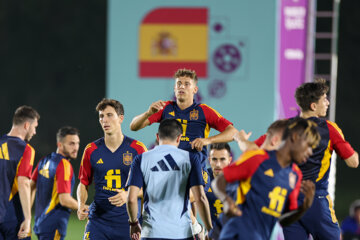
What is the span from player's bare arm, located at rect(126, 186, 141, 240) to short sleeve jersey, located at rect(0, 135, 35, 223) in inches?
57.7

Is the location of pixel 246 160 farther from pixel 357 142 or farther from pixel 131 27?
pixel 357 142

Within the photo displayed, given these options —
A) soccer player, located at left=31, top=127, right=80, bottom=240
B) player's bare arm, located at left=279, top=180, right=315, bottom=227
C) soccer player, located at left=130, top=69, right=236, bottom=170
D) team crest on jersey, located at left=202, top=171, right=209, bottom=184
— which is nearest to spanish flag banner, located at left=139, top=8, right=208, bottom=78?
soccer player, located at left=31, top=127, right=80, bottom=240

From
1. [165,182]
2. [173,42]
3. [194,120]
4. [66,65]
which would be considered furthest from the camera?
[66,65]

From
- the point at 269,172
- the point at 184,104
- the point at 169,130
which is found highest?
the point at 184,104

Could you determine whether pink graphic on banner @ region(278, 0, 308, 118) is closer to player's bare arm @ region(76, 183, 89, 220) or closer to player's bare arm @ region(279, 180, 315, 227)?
player's bare arm @ region(76, 183, 89, 220)

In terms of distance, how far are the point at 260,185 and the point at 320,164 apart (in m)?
1.59

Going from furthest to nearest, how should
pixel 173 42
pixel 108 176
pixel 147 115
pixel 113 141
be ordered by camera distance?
1. pixel 173 42
2. pixel 147 115
3. pixel 113 141
4. pixel 108 176

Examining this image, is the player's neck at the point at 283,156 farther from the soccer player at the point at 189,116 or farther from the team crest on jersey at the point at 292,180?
the soccer player at the point at 189,116

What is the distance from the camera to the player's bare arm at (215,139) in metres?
5.73

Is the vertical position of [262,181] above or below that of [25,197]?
above

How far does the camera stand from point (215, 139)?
5992 millimetres

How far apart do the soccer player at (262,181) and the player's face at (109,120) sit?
2062 mm

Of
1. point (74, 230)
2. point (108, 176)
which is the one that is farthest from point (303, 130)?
point (74, 230)

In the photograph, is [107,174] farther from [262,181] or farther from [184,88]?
[262,181]
